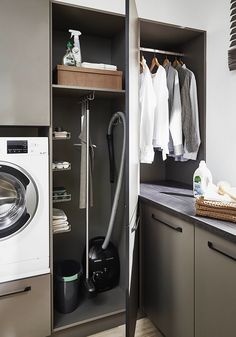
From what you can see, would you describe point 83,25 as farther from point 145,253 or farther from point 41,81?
point 145,253

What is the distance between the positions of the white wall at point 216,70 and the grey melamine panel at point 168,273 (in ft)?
2.26

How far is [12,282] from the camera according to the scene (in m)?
1.61

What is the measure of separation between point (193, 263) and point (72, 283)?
929 mm

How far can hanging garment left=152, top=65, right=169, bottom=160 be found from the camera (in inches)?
80.0

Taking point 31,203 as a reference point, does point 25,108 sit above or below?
above

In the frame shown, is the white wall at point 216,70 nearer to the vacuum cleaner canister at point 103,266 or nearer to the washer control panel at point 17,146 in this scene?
the vacuum cleaner canister at point 103,266

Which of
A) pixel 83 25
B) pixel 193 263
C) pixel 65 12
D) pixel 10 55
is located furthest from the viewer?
pixel 83 25

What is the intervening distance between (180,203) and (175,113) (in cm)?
77

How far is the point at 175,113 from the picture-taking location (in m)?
2.10

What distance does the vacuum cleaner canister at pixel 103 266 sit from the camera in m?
2.16

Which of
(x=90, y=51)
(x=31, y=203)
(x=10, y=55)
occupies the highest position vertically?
(x=90, y=51)

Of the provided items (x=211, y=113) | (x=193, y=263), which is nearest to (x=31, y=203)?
(x=193, y=263)

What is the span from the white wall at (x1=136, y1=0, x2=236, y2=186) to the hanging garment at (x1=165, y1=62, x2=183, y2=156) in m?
0.25

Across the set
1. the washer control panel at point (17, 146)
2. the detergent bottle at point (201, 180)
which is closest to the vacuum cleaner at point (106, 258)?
the detergent bottle at point (201, 180)
